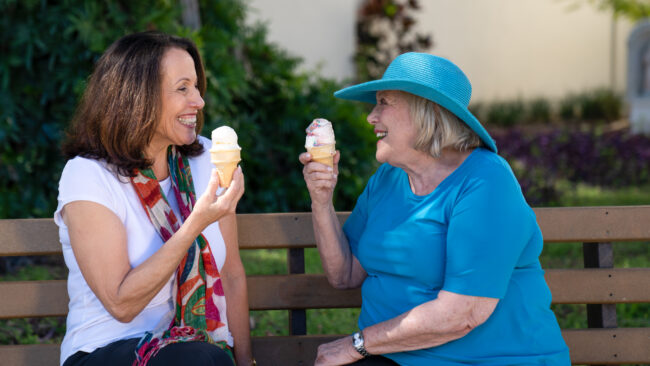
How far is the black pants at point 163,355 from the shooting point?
2.19m

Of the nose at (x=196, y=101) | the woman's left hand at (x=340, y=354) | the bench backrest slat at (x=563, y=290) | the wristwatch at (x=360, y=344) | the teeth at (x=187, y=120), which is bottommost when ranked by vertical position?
the woman's left hand at (x=340, y=354)

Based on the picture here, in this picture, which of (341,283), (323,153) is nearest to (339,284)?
(341,283)

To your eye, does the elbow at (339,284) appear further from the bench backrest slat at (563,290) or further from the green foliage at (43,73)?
the green foliage at (43,73)

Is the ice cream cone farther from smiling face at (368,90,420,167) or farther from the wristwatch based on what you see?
the wristwatch

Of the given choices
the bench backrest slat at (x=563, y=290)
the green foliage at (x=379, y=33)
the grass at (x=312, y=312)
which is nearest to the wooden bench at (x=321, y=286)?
the bench backrest slat at (x=563, y=290)

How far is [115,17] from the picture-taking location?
442 cm

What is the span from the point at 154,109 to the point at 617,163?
7581 mm

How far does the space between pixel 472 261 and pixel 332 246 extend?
2.02ft

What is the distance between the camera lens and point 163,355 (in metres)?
2.21

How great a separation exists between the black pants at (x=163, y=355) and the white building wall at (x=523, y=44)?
10.1 m

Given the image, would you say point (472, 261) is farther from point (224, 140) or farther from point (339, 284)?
point (224, 140)

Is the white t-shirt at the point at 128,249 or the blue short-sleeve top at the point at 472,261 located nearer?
the blue short-sleeve top at the point at 472,261

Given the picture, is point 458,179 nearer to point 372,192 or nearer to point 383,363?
point 372,192

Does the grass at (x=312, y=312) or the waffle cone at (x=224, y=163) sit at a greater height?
the waffle cone at (x=224, y=163)
